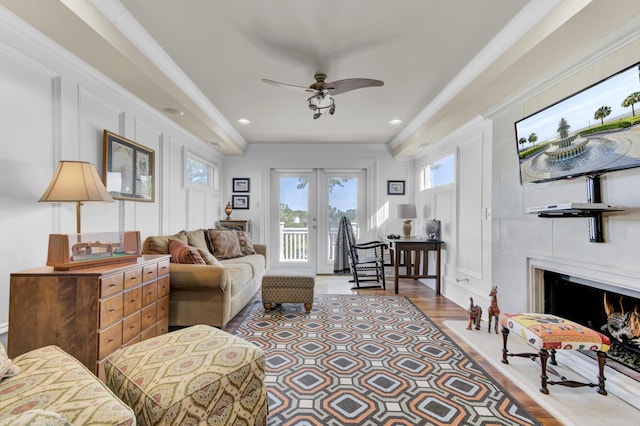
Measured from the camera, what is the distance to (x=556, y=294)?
252 centimetres

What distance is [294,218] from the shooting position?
5.88m

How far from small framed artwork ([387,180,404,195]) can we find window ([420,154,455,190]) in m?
0.37

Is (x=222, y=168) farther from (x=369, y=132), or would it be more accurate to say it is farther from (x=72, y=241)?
(x=72, y=241)

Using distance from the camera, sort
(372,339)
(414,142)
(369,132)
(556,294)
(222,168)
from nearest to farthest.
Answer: (556,294)
(372,339)
(414,142)
(369,132)
(222,168)

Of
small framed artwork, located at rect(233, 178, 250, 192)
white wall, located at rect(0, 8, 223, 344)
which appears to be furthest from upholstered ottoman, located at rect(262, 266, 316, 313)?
small framed artwork, located at rect(233, 178, 250, 192)

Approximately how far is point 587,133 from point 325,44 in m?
1.84

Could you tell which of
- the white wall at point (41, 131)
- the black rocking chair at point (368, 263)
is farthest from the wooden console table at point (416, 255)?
the white wall at point (41, 131)

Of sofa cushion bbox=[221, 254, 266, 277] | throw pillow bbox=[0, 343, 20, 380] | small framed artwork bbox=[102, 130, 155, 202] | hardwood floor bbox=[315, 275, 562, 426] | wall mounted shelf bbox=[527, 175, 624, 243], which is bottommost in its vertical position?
hardwood floor bbox=[315, 275, 562, 426]

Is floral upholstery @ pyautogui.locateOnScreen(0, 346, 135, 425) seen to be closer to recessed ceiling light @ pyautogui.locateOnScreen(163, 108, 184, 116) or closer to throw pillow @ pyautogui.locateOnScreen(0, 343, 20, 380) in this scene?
throw pillow @ pyautogui.locateOnScreen(0, 343, 20, 380)

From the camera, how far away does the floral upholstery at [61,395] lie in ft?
3.11

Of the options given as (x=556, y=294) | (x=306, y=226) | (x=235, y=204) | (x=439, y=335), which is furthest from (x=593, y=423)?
(x=235, y=204)

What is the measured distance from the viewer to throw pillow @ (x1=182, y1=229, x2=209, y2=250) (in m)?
3.84

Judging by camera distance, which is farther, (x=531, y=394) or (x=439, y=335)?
(x=439, y=335)

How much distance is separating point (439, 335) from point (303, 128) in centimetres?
328
